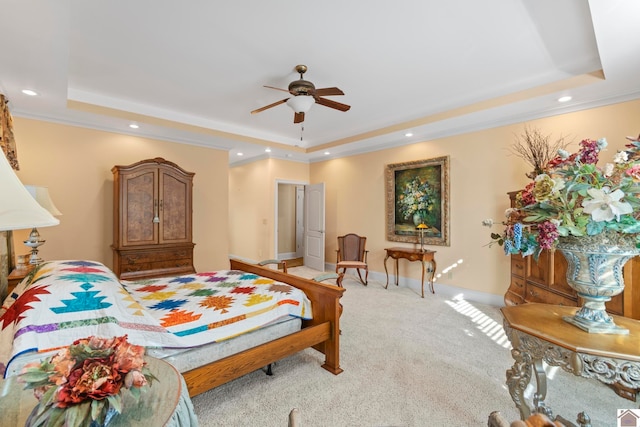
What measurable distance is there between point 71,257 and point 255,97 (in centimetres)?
325

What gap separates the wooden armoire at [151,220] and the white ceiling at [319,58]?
72 centimetres

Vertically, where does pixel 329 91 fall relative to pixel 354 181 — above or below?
above

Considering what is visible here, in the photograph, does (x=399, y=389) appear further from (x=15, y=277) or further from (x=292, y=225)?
(x=292, y=225)

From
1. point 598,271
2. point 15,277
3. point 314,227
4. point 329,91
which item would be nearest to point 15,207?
point 598,271

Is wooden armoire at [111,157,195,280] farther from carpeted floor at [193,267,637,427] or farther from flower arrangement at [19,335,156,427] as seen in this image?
flower arrangement at [19,335,156,427]

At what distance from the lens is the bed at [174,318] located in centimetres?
Answer: 134

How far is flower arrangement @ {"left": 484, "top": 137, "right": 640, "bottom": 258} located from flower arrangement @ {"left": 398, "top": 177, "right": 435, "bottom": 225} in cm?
324

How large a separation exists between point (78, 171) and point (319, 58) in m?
3.56

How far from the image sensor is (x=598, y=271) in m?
1.29

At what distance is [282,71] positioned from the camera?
2.96 meters

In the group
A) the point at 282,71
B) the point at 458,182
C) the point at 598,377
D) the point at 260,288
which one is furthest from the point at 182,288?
the point at 458,182

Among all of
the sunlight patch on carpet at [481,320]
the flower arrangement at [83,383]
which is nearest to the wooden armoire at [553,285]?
the sunlight patch on carpet at [481,320]

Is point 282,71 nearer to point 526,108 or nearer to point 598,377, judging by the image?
point 526,108

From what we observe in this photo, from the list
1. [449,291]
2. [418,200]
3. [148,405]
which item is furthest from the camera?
[418,200]
